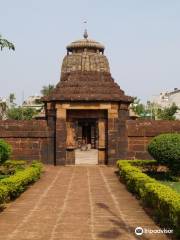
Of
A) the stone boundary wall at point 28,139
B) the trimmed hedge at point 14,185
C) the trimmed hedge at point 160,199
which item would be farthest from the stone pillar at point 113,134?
the trimmed hedge at point 160,199

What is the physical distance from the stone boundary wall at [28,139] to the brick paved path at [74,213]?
217 inches

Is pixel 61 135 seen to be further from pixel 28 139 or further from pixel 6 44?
pixel 6 44

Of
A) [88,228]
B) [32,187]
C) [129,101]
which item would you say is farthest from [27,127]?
[88,228]

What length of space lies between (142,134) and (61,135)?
358 centimetres

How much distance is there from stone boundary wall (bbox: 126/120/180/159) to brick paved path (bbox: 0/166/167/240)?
5.79 metres

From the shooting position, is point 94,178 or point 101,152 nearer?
point 94,178

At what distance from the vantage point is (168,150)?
14.4 meters

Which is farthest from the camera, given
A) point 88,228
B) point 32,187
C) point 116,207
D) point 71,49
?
point 71,49

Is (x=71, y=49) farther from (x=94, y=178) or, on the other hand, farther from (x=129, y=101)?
(x=94, y=178)

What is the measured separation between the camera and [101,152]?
19656mm

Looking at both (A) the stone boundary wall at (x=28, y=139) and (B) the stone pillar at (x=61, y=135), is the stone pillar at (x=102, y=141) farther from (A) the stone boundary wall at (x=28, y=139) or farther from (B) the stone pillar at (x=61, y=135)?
(A) the stone boundary wall at (x=28, y=139)

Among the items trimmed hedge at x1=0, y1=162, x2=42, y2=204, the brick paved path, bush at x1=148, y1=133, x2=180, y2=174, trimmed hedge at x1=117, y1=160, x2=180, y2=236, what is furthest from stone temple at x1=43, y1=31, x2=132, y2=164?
trimmed hedge at x1=117, y1=160, x2=180, y2=236

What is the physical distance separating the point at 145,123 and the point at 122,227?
12.4m

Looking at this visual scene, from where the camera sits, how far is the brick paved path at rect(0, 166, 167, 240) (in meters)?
6.84
